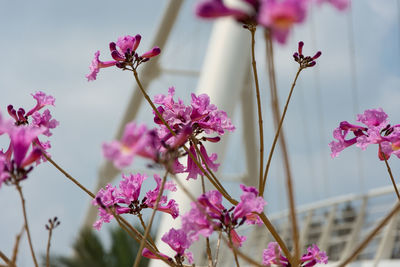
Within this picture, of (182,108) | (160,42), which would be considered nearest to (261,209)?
(182,108)

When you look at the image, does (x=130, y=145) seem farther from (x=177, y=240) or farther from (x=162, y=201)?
(x=162, y=201)

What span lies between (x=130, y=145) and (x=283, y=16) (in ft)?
0.61

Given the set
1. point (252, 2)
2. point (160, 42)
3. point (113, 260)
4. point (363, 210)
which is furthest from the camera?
point (113, 260)

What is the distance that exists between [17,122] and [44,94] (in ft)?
0.24

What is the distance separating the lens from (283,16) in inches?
14.6

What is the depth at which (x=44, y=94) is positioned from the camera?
0.88 meters

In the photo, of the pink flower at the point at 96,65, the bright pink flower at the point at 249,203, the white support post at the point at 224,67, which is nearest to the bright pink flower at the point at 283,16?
the bright pink flower at the point at 249,203

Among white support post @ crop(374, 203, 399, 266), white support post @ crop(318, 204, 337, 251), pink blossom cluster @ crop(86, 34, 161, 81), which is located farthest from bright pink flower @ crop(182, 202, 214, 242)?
white support post @ crop(318, 204, 337, 251)

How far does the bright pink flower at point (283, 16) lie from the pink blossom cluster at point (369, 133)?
506 millimetres

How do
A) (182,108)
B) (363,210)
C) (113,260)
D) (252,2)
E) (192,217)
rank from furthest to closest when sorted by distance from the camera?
1. (113,260)
2. (363,210)
3. (182,108)
4. (192,217)
5. (252,2)

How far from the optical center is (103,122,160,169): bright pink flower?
45 centimetres

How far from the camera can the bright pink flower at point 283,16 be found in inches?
14.3

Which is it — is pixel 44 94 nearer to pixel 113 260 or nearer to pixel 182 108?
pixel 182 108

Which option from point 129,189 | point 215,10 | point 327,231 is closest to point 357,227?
point 327,231
